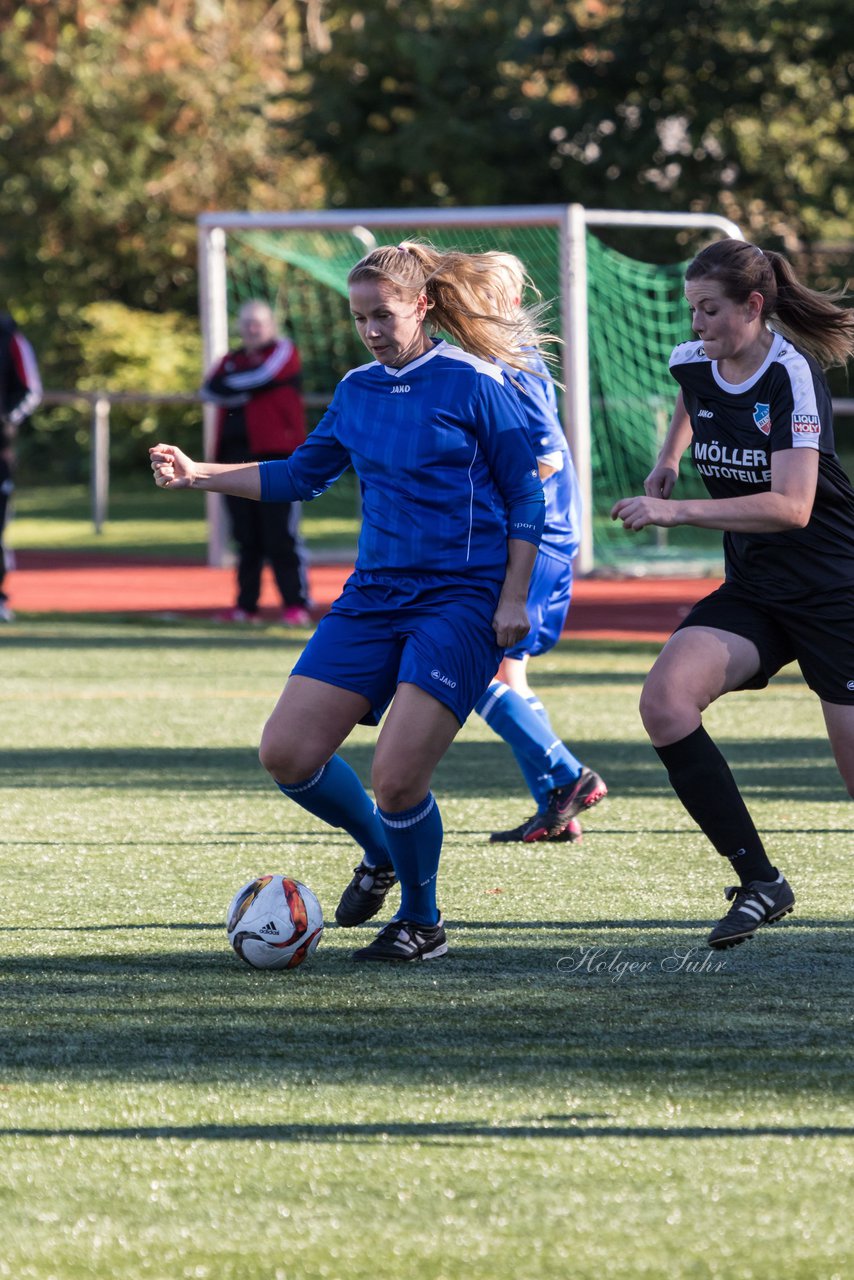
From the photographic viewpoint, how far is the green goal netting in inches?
700

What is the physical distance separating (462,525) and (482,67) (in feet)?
81.7

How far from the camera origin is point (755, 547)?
5148 mm

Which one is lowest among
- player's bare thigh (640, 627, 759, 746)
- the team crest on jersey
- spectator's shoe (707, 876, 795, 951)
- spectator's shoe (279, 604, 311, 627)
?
spectator's shoe (279, 604, 311, 627)

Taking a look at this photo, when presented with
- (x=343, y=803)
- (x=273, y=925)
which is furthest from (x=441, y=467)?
(x=273, y=925)

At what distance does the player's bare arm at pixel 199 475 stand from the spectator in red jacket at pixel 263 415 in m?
8.43

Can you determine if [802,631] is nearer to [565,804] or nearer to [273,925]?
[273,925]

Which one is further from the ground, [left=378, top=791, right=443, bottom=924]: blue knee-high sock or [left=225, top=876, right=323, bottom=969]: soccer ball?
[left=378, top=791, right=443, bottom=924]: blue knee-high sock

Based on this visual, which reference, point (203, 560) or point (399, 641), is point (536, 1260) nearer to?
point (399, 641)

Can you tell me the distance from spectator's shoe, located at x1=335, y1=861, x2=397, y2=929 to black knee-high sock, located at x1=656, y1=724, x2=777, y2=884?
2.73 ft

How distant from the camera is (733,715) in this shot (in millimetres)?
10039

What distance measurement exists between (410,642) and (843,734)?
1140mm

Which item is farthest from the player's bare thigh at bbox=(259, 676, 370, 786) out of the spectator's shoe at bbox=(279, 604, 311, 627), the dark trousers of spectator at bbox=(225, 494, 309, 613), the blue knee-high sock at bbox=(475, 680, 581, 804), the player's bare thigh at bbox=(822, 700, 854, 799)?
the spectator's shoe at bbox=(279, 604, 311, 627)

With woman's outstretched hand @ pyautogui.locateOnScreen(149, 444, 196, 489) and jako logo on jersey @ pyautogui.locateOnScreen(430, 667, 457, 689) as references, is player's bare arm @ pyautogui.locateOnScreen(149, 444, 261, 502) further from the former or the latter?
jako logo on jersey @ pyautogui.locateOnScreen(430, 667, 457, 689)

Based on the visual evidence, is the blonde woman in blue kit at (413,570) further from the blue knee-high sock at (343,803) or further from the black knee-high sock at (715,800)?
the black knee-high sock at (715,800)
